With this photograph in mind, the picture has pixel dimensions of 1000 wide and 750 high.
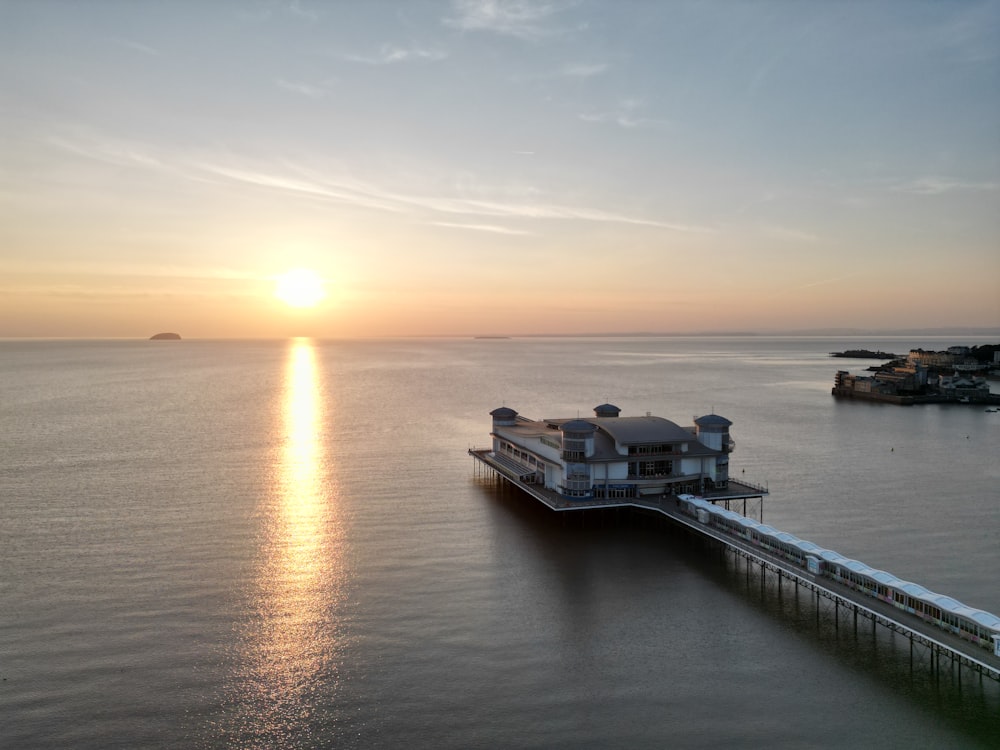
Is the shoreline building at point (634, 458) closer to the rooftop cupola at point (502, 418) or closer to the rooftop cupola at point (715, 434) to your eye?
the rooftop cupola at point (715, 434)

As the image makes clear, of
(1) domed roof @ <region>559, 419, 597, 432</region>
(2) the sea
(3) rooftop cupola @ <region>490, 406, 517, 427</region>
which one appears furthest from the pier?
(3) rooftop cupola @ <region>490, 406, 517, 427</region>

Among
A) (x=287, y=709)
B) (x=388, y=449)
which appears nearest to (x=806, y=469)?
(x=388, y=449)

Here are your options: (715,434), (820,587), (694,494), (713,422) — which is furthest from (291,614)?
(713,422)

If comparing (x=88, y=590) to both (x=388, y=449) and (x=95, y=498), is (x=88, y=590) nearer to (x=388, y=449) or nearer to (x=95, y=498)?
(x=95, y=498)

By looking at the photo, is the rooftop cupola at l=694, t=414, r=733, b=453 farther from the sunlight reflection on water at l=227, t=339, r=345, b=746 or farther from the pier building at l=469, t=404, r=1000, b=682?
the sunlight reflection on water at l=227, t=339, r=345, b=746

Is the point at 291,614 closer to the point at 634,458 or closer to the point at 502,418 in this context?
the point at 634,458

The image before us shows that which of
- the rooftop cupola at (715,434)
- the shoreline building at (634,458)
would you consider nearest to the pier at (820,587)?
the shoreline building at (634,458)
